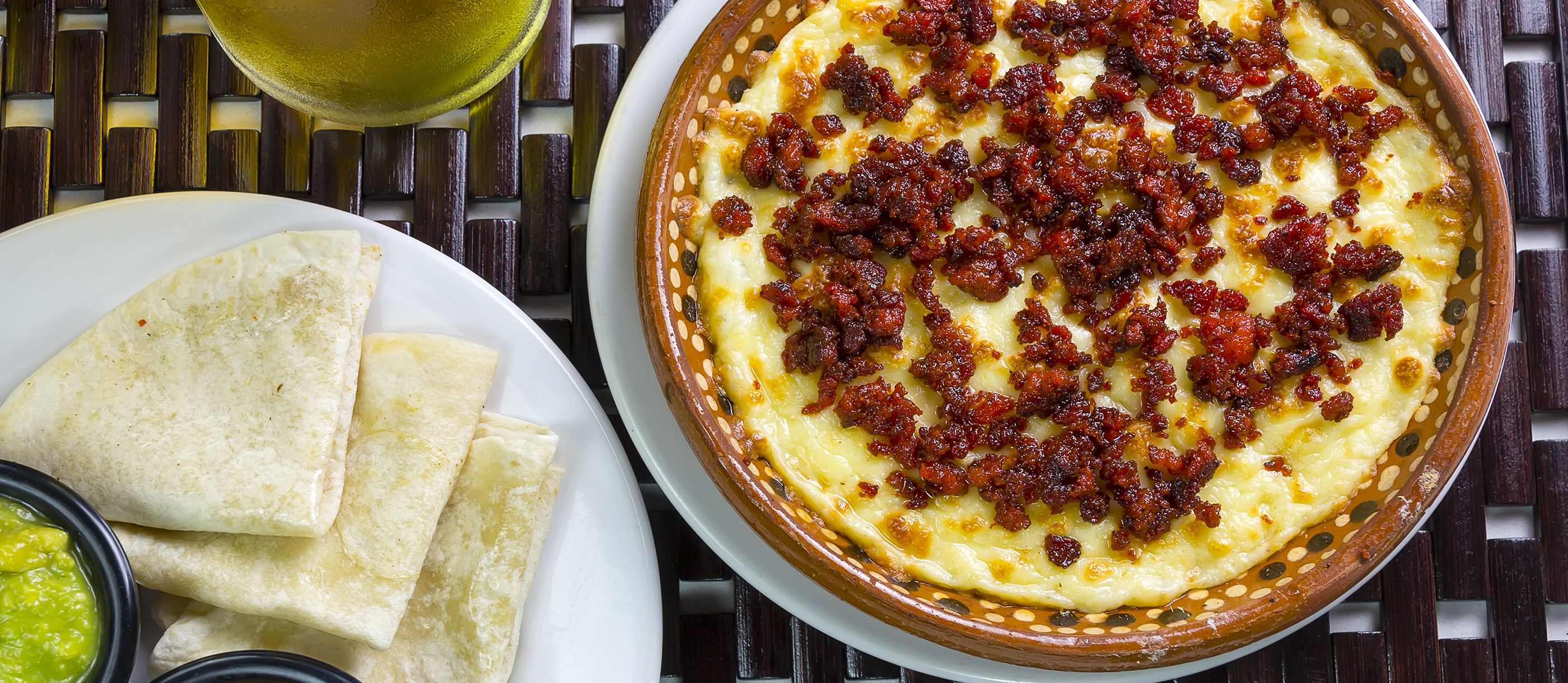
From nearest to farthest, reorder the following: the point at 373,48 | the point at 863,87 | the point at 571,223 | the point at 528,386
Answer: the point at 373,48 < the point at 863,87 < the point at 528,386 < the point at 571,223

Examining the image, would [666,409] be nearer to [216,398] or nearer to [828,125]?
[828,125]

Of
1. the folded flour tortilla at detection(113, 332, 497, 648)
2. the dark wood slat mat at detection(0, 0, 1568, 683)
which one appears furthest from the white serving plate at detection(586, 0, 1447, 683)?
the folded flour tortilla at detection(113, 332, 497, 648)

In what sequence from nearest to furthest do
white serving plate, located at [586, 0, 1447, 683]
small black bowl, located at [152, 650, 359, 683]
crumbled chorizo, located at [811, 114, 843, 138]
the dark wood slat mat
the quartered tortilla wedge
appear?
1. small black bowl, located at [152, 650, 359, 683]
2. the quartered tortilla wedge
3. crumbled chorizo, located at [811, 114, 843, 138]
4. white serving plate, located at [586, 0, 1447, 683]
5. the dark wood slat mat

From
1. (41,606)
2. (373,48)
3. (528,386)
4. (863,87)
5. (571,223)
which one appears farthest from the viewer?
(571,223)

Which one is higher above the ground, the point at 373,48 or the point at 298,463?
the point at 373,48

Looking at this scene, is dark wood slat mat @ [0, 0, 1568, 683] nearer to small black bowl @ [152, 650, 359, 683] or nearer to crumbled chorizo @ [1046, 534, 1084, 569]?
crumbled chorizo @ [1046, 534, 1084, 569]

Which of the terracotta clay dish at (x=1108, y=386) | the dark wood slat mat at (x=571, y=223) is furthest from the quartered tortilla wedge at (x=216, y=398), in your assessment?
the terracotta clay dish at (x=1108, y=386)

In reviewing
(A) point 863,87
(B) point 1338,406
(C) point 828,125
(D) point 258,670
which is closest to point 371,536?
(D) point 258,670

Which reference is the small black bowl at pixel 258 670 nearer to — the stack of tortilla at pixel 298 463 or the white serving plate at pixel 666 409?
the stack of tortilla at pixel 298 463

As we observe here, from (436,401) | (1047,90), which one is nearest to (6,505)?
(436,401)
